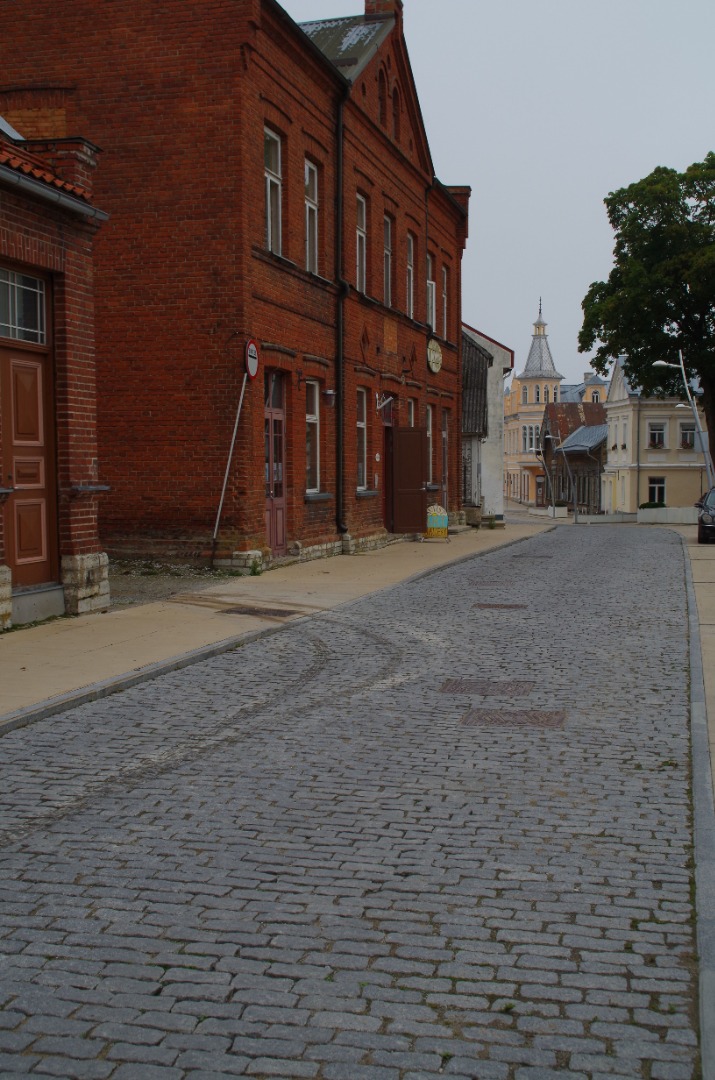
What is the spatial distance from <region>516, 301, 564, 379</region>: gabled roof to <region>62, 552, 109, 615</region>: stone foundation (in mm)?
116098

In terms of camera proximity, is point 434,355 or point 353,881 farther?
point 434,355

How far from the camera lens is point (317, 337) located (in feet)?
66.8

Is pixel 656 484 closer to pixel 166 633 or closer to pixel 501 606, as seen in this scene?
pixel 501 606

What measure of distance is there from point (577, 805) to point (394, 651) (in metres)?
4.97

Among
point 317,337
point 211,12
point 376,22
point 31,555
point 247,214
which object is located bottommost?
point 31,555

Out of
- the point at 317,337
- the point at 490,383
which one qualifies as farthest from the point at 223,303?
the point at 490,383

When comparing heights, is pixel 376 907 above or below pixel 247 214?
below

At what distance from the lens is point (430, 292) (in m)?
30.4

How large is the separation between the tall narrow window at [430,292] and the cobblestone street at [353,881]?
877 inches

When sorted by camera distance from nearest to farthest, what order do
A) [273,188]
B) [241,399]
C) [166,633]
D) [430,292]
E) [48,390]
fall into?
1. [166,633]
2. [48,390]
3. [241,399]
4. [273,188]
5. [430,292]

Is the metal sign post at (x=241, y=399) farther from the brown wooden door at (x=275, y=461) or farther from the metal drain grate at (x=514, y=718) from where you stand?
the metal drain grate at (x=514, y=718)

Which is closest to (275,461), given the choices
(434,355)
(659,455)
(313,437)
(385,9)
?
(313,437)

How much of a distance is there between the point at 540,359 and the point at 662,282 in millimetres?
83752

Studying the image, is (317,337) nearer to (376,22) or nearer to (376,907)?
(376,22)
